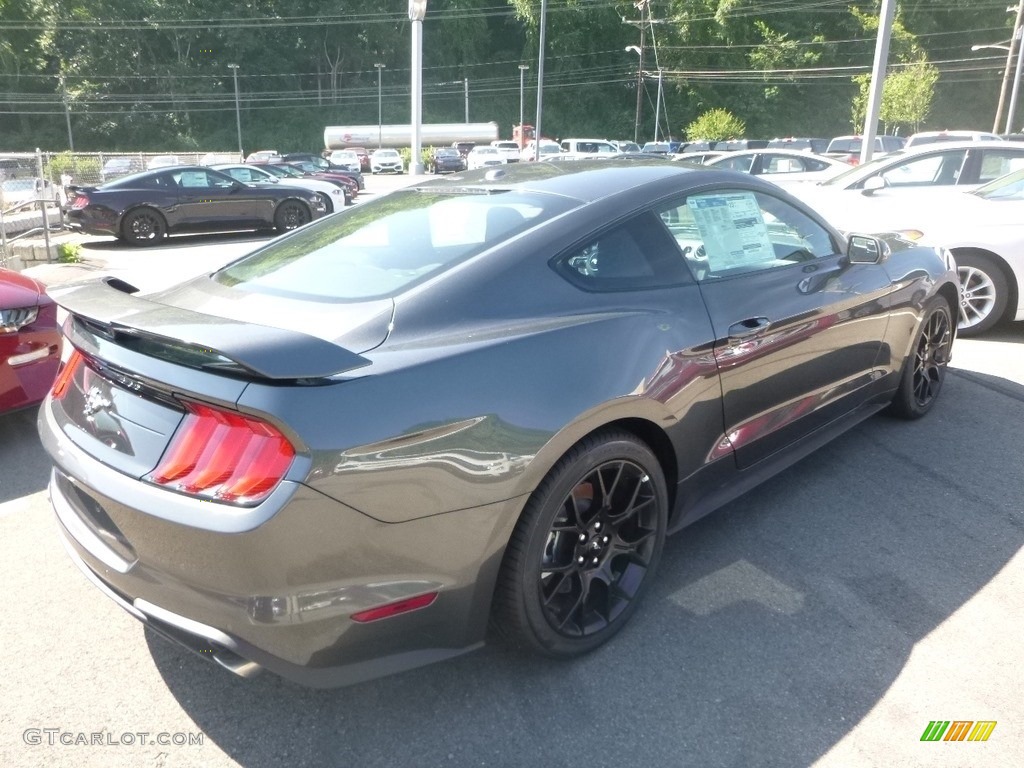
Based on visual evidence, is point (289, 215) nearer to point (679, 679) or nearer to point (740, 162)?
point (740, 162)

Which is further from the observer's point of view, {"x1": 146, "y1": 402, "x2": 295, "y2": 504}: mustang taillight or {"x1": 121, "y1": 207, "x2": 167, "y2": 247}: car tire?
{"x1": 121, "y1": 207, "x2": 167, "y2": 247}: car tire

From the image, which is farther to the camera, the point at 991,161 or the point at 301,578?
the point at 991,161

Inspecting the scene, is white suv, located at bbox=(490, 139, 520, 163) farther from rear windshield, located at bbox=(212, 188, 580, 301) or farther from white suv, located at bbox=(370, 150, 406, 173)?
rear windshield, located at bbox=(212, 188, 580, 301)

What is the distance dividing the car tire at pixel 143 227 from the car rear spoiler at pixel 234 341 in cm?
1352

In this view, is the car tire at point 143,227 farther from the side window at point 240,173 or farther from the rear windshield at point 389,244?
the rear windshield at point 389,244

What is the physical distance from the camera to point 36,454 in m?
4.57

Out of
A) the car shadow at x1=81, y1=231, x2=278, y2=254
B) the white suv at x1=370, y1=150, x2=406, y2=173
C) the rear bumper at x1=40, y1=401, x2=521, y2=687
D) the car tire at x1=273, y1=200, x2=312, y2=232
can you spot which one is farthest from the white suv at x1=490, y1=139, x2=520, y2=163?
the rear bumper at x1=40, y1=401, x2=521, y2=687

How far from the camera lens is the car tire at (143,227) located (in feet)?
47.5

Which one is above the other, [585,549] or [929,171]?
[929,171]

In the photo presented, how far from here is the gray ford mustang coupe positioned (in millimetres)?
1977

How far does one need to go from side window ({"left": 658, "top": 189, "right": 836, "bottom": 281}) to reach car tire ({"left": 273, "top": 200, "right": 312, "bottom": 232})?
45.1ft

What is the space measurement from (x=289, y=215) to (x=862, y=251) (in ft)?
46.3

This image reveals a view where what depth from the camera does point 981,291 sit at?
6.57 metres

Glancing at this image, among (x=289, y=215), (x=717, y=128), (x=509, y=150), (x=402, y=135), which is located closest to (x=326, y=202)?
(x=289, y=215)
